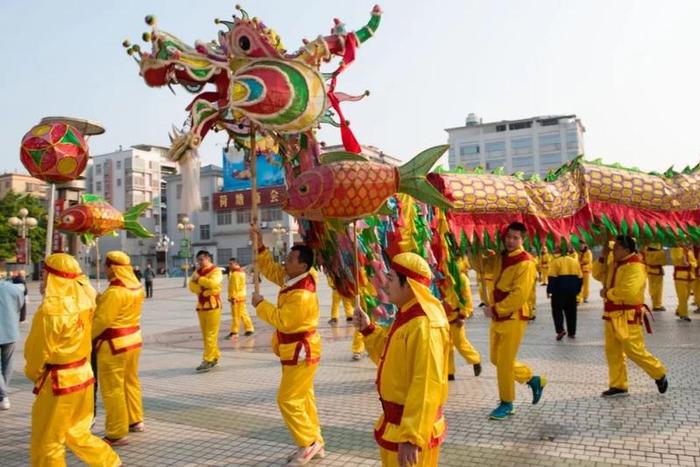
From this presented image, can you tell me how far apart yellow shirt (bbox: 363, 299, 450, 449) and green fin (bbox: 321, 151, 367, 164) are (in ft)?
4.93

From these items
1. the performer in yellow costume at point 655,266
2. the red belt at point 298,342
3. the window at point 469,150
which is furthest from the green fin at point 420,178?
the window at point 469,150

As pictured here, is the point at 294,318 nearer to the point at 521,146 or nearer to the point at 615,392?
the point at 615,392

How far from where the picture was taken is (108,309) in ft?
14.9

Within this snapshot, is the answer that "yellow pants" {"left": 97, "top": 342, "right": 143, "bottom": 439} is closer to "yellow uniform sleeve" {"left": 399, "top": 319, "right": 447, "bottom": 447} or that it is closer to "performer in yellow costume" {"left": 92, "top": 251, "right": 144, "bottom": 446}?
"performer in yellow costume" {"left": 92, "top": 251, "right": 144, "bottom": 446}

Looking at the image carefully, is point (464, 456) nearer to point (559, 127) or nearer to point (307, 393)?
point (307, 393)

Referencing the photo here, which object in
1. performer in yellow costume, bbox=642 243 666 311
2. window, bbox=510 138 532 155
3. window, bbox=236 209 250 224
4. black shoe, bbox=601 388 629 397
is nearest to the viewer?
black shoe, bbox=601 388 629 397

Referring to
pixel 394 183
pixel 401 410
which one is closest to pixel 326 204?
pixel 394 183

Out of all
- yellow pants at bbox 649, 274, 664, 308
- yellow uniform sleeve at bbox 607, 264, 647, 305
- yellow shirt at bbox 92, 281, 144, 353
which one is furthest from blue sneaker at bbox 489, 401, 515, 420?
yellow pants at bbox 649, 274, 664, 308

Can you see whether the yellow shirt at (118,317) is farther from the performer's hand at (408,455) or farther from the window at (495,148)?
the window at (495,148)

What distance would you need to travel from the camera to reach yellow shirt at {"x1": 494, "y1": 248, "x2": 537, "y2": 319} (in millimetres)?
4867

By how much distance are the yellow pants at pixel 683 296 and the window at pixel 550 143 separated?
44.4 metres

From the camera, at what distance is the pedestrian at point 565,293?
8898 millimetres

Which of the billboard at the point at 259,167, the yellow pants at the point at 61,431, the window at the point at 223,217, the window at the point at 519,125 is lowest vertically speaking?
the yellow pants at the point at 61,431

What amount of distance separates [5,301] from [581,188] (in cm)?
610
